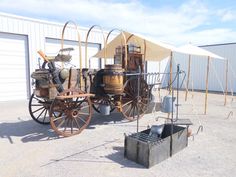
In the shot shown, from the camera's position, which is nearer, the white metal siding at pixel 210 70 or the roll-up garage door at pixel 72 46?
the roll-up garage door at pixel 72 46

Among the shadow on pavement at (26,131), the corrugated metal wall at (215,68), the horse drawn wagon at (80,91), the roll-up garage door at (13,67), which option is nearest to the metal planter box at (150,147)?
the horse drawn wagon at (80,91)

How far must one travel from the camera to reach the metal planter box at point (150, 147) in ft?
11.3

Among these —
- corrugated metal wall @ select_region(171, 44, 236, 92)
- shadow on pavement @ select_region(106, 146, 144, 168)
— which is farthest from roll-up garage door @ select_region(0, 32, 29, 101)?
corrugated metal wall @ select_region(171, 44, 236, 92)

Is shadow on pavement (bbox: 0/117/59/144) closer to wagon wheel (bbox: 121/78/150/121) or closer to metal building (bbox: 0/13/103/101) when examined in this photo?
wagon wheel (bbox: 121/78/150/121)

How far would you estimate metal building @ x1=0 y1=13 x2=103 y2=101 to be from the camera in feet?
30.6

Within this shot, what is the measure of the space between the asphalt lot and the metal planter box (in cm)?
10

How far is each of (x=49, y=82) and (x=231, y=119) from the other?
5.31 metres

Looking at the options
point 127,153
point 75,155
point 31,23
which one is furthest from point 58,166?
point 31,23

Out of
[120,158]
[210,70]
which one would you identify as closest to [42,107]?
[120,158]

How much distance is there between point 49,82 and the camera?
4.77 meters

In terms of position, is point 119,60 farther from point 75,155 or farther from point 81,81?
point 75,155

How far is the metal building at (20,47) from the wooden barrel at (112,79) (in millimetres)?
5804

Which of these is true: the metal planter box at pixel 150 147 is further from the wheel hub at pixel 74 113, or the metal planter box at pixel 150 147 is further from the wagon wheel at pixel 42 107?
the wagon wheel at pixel 42 107

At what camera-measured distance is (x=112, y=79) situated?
5.45m
